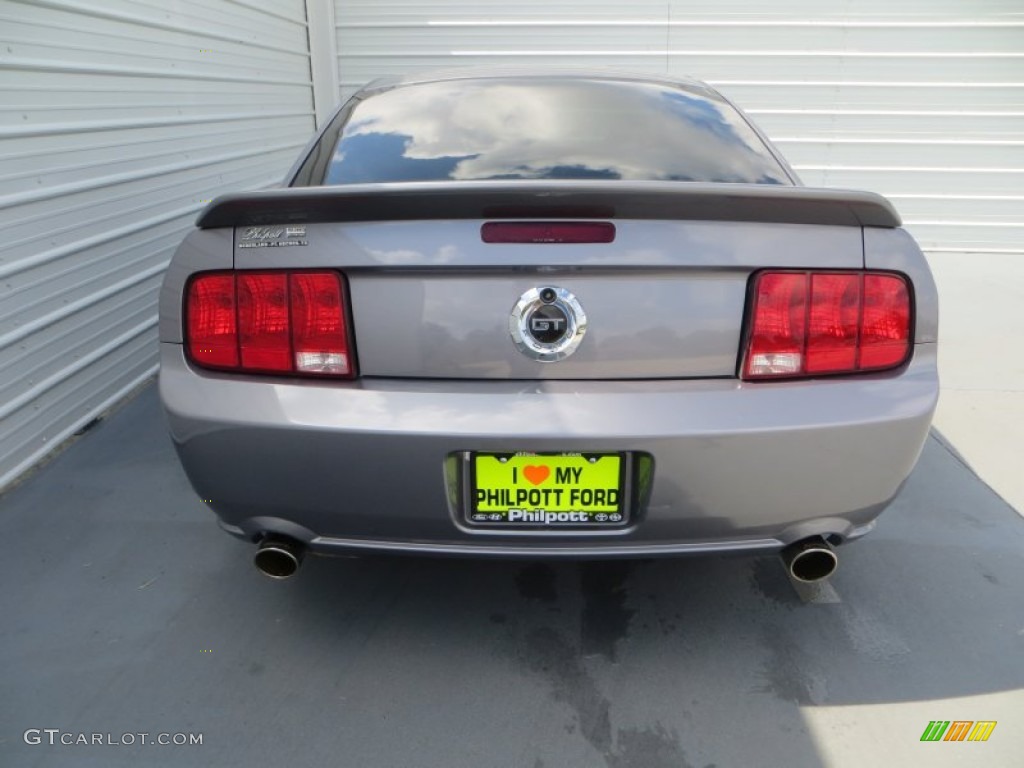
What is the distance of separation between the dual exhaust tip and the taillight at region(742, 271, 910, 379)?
0.42 meters

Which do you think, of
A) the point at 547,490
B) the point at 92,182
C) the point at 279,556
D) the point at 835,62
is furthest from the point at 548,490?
the point at 835,62

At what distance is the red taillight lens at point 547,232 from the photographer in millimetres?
1610

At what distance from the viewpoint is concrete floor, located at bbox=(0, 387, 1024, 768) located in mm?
1727

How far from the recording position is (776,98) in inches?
287

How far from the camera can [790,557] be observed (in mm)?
1799

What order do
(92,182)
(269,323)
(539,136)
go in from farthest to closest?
(92,182)
(539,136)
(269,323)

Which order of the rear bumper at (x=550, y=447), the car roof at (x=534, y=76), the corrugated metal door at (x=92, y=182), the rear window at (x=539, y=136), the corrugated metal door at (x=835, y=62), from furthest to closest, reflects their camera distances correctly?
1. the corrugated metal door at (x=835, y=62)
2. the corrugated metal door at (x=92, y=182)
3. the car roof at (x=534, y=76)
4. the rear window at (x=539, y=136)
5. the rear bumper at (x=550, y=447)

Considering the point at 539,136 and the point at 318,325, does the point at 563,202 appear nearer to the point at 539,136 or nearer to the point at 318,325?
the point at 318,325

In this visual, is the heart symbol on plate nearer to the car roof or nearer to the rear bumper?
the rear bumper

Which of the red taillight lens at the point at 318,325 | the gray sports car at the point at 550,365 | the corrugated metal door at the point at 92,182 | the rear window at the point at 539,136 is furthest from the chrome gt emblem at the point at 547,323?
the corrugated metal door at the point at 92,182

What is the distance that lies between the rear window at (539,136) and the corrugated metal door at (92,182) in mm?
1387

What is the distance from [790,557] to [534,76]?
183 cm

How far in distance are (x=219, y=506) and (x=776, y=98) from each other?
7099 millimetres

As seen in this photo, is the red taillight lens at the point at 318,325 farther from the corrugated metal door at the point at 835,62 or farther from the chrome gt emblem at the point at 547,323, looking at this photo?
the corrugated metal door at the point at 835,62
